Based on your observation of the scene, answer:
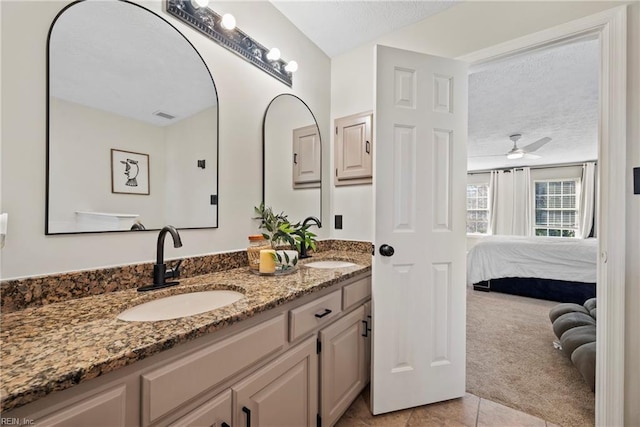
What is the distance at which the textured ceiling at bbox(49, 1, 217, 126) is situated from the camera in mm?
921

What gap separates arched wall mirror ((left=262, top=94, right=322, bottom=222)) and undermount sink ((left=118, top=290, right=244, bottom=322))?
71 cm

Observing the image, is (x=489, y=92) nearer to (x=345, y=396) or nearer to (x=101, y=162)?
(x=345, y=396)

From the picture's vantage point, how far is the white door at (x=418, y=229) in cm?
147

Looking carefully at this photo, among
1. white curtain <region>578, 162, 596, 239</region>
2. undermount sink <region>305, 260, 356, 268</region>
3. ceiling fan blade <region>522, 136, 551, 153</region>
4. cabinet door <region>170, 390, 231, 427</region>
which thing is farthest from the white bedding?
cabinet door <region>170, 390, 231, 427</region>

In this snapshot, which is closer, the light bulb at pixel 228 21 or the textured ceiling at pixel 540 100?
the light bulb at pixel 228 21

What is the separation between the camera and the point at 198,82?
1.33 meters

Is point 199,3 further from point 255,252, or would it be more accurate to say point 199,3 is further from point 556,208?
point 556,208

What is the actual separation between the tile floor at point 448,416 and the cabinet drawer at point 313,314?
69 cm

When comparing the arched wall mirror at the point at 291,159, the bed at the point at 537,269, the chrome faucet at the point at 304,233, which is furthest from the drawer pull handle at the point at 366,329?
the bed at the point at 537,269

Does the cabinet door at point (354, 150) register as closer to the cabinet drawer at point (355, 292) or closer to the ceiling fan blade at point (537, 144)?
the cabinet drawer at point (355, 292)

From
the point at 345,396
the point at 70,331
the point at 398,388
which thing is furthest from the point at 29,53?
the point at 398,388

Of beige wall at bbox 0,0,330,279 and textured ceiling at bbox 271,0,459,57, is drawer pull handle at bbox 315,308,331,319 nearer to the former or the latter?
beige wall at bbox 0,0,330,279

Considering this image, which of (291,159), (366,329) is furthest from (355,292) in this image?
(291,159)

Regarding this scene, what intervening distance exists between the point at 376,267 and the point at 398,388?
0.72m
